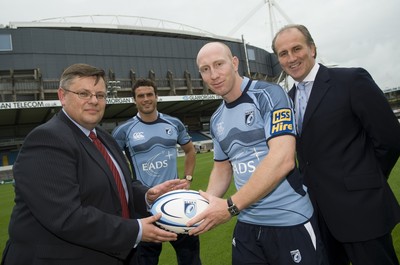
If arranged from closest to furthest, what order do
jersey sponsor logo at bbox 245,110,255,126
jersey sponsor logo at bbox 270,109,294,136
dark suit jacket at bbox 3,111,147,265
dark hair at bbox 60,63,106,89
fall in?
dark suit jacket at bbox 3,111,147,265, jersey sponsor logo at bbox 270,109,294,136, dark hair at bbox 60,63,106,89, jersey sponsor logo at bbox 245,110,255,126

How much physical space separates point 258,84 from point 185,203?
1.15 meters

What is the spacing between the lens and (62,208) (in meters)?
2.05

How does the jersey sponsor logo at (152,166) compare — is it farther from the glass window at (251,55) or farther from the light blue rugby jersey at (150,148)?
the glass window at (251,55)

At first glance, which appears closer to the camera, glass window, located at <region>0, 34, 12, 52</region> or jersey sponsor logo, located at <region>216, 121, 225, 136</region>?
jersey sponsor logo, located at <region>216, 121, 225, 136</region>

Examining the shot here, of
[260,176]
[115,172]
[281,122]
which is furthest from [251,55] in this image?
[260,176]

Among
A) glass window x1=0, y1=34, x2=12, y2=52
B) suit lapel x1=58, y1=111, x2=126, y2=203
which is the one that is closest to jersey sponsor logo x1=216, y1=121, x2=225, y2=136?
suit lapel x1=58, y1=111, x2=126, y2=203

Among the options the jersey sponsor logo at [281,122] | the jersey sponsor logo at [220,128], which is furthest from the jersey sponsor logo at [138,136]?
the jersey sponsor logo at [281,122]

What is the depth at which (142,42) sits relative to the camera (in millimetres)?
48781

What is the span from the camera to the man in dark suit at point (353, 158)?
265 centimetres

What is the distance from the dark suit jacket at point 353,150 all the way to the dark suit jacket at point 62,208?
5.47ft

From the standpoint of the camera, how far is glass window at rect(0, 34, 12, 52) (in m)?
38.9

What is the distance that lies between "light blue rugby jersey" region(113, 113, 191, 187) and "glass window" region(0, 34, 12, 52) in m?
42.0

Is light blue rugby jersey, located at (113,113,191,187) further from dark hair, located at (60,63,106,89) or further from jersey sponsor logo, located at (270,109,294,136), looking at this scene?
jersey sponsor logo, located at (270,109,294,136)

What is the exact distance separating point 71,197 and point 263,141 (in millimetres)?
1457
